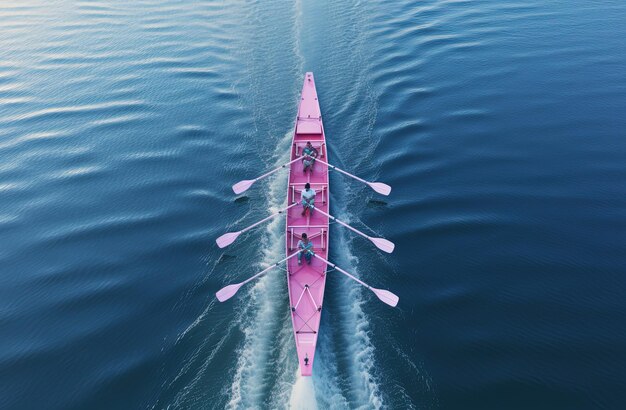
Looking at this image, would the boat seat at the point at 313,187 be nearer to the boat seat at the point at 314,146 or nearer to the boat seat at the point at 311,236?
the boat seat at the point at 311,236

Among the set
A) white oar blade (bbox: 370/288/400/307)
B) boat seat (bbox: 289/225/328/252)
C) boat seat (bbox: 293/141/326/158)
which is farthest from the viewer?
boat seat (bbox: 293/141/326/158)

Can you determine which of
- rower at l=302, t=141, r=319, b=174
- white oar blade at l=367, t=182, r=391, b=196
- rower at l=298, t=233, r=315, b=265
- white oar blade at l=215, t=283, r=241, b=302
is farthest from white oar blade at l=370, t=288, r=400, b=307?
rower at l=302, t=141, r=319, b=174

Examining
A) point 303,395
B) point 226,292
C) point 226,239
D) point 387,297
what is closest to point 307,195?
point 226,239

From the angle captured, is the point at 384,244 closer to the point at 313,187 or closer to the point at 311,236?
the point at 311,236

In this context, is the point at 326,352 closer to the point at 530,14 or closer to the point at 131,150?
the point at 131,150

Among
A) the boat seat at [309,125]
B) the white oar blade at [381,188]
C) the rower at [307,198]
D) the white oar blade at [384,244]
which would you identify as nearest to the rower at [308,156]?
the boat seat at [309,125]

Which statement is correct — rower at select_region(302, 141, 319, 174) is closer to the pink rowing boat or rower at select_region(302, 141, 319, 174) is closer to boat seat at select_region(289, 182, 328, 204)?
the pink rowing boat

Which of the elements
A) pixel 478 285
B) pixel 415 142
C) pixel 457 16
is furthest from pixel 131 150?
pixel 457 16
